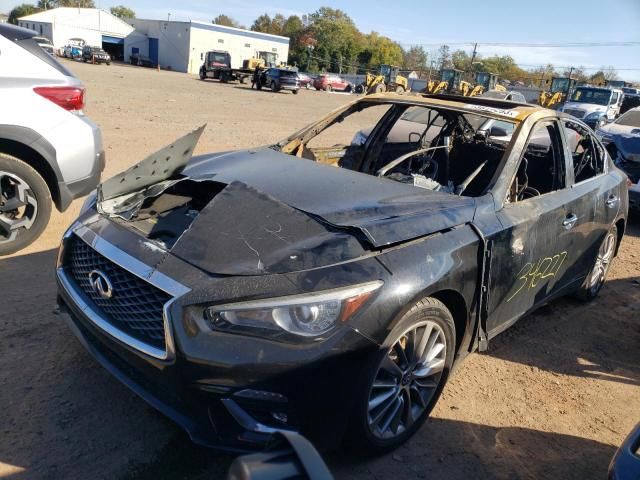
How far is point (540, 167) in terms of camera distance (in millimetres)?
4461

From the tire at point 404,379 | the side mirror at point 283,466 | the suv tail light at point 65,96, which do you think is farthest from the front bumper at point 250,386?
the suv tail light at point 65,96

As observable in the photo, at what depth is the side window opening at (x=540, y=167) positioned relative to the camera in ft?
12.1

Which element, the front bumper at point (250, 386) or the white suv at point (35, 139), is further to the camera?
the white suv at point (35, 139)

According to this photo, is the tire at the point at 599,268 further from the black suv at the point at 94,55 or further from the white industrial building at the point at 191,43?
the white industrial building at the point at 191,43

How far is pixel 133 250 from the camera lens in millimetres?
2510

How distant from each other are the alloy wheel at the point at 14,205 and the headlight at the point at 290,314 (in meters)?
3.09

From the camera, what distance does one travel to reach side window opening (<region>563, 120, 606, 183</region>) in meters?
4.55

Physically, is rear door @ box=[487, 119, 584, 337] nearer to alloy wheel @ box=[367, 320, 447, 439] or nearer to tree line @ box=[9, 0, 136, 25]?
alloy wheel @ box=[367, 320, 447, 439]

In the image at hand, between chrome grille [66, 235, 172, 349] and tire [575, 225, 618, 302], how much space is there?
3777 millimetres

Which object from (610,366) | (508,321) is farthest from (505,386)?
(610,366)

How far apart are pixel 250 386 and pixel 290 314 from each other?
12.7 inches

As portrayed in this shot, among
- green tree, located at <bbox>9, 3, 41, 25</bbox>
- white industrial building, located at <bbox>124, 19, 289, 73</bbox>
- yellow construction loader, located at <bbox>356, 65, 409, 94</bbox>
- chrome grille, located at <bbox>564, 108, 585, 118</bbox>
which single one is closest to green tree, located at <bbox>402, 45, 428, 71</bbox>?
white industrial building, located at <bbox>124, 19, 289, 73</bbox>

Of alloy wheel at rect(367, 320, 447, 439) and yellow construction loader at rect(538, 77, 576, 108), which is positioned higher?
yellow construction loader at rect(538, 77, 576, 108)

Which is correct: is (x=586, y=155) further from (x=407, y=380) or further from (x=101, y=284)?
(x=101, y=284)
